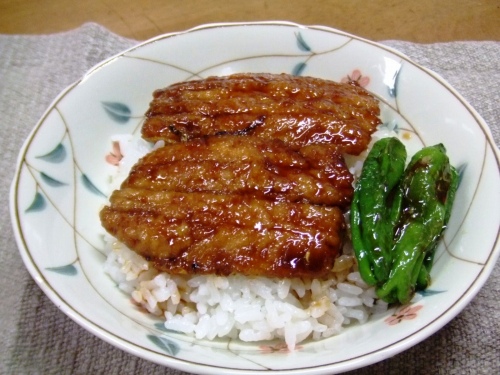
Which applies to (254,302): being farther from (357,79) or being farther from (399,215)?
(357,79)

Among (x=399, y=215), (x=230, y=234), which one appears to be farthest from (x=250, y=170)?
(x=399, y=215)

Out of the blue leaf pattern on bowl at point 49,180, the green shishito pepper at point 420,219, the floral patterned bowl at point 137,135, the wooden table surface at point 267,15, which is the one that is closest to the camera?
the floral patterned bowl at point 137,135

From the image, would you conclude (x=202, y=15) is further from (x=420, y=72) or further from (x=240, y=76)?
(x=420, y=72)

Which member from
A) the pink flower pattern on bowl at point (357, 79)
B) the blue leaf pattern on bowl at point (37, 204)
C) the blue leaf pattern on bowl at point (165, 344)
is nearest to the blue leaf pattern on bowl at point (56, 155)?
the blue leaf pattern on bowl at point (37, 204)

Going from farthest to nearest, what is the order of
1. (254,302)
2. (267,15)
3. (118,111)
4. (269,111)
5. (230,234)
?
(267,15)
(118,111)
(269,111)
(254,302)
(230,234)

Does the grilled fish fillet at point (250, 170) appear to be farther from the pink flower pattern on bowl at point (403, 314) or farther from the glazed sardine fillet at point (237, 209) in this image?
the pink flower pattern on bowl at point (403, 314)

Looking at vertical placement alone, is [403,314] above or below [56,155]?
below
